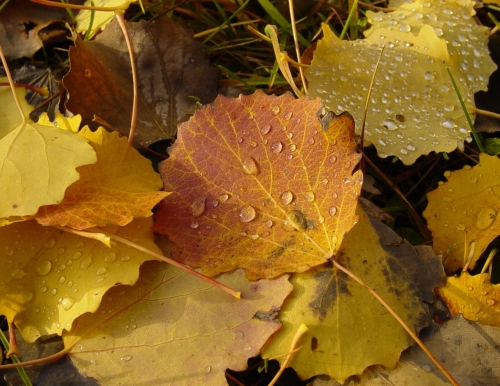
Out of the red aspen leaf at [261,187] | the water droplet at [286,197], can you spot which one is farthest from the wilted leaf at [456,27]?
the water droplet at [286,197]

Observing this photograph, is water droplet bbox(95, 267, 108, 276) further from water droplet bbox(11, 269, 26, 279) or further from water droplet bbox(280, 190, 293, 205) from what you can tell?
water droplet bbox(280, 190, 293, 205)

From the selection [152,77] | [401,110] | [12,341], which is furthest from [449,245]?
[12,341]

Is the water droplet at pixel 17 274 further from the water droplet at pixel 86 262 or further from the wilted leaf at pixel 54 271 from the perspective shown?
the water droplet at pixel 86 262

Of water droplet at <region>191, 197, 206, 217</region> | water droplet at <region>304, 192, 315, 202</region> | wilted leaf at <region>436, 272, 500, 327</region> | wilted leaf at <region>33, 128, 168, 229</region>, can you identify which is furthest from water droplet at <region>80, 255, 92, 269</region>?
wilted leaf at <region>436, 272, 500, 327</region>

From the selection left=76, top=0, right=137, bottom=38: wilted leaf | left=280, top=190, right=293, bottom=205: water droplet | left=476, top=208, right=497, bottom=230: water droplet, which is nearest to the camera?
left=280, top=190, right=293, bottom=205: water droplet

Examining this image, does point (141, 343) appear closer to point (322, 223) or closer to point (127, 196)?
point (127, 196)

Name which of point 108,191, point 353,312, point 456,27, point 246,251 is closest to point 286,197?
point 246,251
